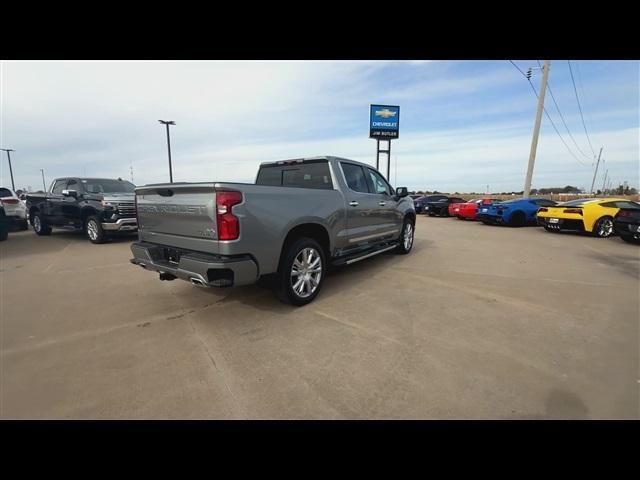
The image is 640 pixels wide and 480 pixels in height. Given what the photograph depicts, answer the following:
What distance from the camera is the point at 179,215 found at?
3279 mm

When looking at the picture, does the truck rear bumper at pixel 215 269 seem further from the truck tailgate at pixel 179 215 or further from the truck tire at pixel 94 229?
the truck tire at pixel 94 229

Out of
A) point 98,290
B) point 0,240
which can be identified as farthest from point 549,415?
point 0,240

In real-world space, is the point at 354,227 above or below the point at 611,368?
above

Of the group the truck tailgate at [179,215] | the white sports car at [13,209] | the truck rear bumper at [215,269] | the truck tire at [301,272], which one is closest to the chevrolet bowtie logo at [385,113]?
the white sports car at [13,209]

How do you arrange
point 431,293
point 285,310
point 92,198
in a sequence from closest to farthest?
point 285,310, point 431,293, point 92,198

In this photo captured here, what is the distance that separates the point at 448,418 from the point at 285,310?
225cm

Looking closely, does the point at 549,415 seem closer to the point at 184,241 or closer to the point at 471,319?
the point at 471,319

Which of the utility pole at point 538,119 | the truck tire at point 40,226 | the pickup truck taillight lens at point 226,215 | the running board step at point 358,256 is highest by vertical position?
the utility pole at point 538,119

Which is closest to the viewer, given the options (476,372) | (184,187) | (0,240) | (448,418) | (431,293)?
(448,418)

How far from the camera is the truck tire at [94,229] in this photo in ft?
27.0

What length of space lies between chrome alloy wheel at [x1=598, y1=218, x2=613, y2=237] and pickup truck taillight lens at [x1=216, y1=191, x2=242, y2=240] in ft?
39.6

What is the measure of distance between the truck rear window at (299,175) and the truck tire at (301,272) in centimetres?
115

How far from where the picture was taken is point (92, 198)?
819 centimetres

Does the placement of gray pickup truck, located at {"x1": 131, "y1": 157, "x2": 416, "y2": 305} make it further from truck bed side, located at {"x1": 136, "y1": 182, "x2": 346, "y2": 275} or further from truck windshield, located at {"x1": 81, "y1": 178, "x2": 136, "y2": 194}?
truck windshield, located at {"x1": 81, "y1": 178, "x2": 136, "y2": 194}
